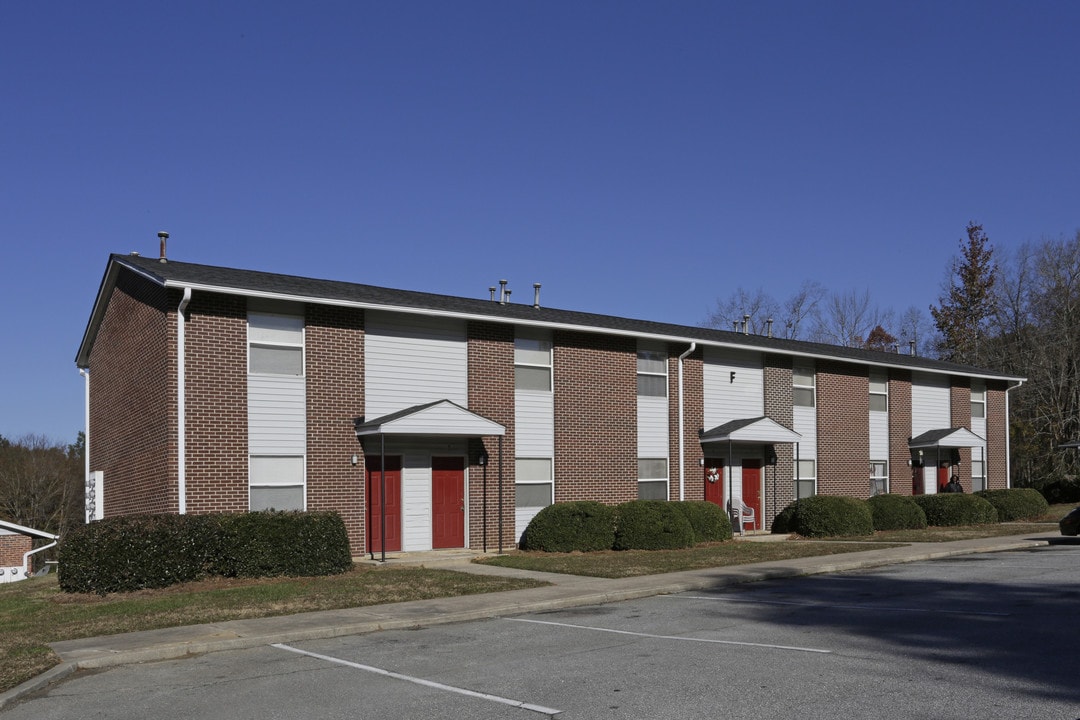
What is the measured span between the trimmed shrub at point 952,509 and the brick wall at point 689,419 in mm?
7798

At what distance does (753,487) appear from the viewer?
2911 cm

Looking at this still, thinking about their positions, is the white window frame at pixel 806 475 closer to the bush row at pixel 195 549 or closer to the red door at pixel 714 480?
the red door at pixel 714 480

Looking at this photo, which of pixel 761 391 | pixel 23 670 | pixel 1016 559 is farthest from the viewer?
pixel 761 391

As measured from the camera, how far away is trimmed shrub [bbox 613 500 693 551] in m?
22.8

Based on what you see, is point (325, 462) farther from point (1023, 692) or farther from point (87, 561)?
point (1023, 692)

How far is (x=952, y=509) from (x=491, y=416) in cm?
1544

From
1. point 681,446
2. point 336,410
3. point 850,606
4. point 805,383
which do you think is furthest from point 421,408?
point 805,383

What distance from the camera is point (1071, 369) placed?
158 ft

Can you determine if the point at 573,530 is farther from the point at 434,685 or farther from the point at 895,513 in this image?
the point at 434,685

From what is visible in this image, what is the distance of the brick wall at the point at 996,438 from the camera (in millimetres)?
36938

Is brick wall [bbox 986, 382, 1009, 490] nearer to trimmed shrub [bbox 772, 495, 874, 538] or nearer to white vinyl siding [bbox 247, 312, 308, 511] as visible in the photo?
trimmed shrub [bbox 772, 495, 874, 538]

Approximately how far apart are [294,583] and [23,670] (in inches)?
275

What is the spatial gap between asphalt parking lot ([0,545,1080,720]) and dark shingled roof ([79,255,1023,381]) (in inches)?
361

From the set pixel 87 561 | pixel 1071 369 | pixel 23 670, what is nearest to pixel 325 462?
pixel 87 561
